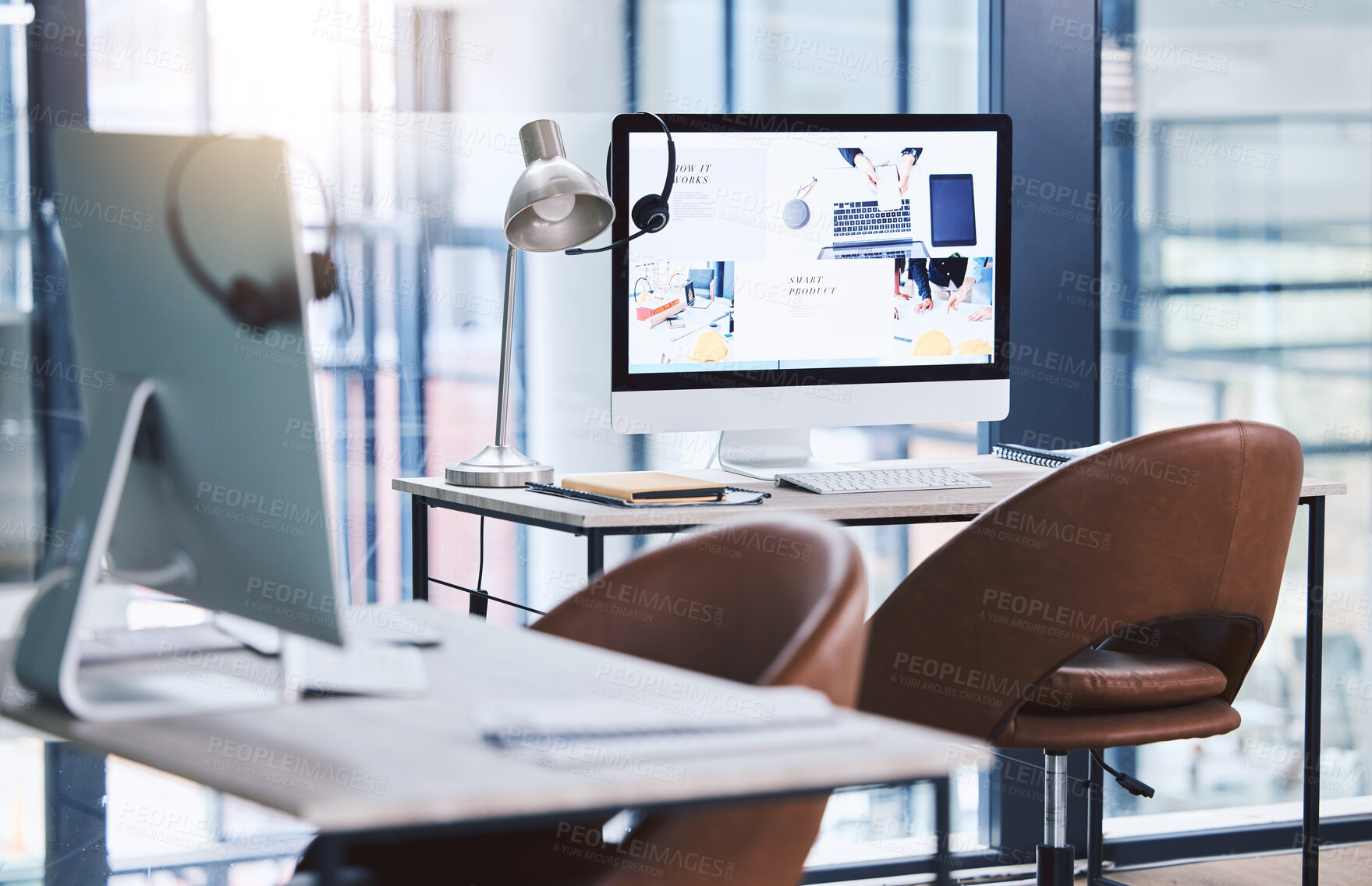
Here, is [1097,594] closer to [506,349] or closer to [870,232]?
[870,232]

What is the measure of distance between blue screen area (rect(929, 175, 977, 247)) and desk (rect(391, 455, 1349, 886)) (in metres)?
0.41

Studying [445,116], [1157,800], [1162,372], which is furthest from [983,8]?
[1157,800]

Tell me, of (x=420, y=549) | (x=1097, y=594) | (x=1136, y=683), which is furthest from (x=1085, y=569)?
(x=420, y=549)

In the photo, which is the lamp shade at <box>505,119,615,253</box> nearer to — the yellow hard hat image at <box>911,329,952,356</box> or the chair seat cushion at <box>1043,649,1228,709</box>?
the yellow hard hat image at <box>911,329,952,356</box>

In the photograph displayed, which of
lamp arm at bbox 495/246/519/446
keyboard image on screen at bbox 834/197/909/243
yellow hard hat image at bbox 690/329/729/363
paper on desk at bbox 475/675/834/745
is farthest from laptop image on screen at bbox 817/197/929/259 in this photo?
paper on desk at bbox 475/675/834/745

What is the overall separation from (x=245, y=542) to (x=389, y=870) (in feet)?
1.33

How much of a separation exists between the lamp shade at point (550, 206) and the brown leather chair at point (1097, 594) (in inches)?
30.0

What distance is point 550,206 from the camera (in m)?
2.30

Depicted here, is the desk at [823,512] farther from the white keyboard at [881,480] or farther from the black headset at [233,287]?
the black headset at [233,287]

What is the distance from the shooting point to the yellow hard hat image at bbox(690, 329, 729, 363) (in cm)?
244

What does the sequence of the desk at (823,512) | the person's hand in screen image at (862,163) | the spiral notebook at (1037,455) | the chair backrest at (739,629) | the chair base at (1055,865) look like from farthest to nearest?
1. the spiral notebook at (1037,455)
2. the person's hand in screen image at (862,163)
3. the chair base at (1055,865)
4. the desk at (823,512)
5. the chair backrest at (739,629)

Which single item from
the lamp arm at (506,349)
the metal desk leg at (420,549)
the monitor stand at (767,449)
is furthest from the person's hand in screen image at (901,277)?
the metal desk leg at (420,549)

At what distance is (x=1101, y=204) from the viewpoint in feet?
10.2

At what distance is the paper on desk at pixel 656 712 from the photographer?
0.97m
